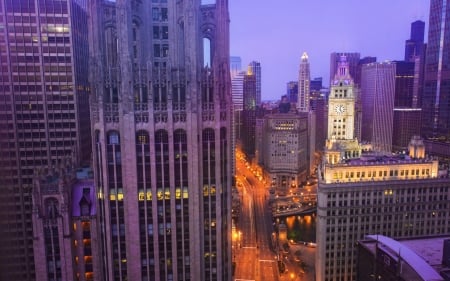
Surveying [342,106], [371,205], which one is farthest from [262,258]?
[342,106]

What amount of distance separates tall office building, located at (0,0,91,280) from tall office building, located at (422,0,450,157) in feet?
555

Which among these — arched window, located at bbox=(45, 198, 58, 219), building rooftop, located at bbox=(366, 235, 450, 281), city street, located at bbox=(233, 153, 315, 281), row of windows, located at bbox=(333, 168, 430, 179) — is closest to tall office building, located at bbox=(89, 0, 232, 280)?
arched window, located at bbox=(45, 198, 58, 219)

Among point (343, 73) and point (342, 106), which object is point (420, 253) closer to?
point (342, 106)

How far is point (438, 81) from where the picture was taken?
187 meters

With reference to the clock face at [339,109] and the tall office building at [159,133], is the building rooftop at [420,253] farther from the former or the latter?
the clock face at [339,109]

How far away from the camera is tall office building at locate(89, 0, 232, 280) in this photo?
6900cm

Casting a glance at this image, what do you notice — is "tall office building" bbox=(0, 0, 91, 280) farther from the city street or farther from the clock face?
the clock face

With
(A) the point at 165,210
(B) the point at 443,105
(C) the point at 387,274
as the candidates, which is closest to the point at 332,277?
(C) the point at 387,274

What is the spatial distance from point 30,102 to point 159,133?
64.3m

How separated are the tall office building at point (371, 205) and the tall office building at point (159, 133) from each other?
58.6 m

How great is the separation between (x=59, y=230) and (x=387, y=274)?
6659 centimetres

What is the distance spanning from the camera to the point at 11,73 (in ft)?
360

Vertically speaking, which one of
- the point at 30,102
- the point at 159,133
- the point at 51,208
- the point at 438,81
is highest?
the point at 438,81

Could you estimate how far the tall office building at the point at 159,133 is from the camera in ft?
226
